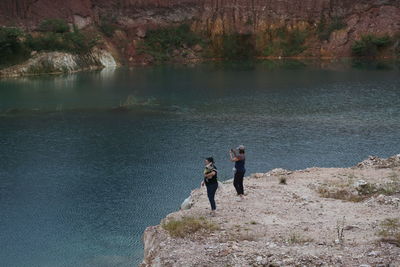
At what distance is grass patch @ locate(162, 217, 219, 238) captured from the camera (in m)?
17.5

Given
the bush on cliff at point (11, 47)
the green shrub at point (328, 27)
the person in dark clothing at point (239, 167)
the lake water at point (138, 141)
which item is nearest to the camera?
the person in dark clothing at point (239, 167)

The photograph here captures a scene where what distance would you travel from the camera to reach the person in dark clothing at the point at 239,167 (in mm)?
20109

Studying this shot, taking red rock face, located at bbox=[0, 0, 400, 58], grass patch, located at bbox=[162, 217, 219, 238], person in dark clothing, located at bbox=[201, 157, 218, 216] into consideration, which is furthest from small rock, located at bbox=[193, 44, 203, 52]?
grass patch, located at bbox=[162, 217, 219, 238]

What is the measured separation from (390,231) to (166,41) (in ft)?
282

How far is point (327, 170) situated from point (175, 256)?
45.2 feet

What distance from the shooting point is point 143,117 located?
1871 inches

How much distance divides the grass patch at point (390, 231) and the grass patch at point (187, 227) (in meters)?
5.18

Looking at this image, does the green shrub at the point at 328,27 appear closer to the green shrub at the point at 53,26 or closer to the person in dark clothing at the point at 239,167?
the green shrub at the point at 53,26

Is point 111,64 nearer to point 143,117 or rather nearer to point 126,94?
point 126,94

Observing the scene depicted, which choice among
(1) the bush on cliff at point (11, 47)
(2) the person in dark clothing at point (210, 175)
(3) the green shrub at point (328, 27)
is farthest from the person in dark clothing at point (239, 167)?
(3) the green shrub at point (328, 27)

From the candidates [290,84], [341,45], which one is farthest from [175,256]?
[341,45]

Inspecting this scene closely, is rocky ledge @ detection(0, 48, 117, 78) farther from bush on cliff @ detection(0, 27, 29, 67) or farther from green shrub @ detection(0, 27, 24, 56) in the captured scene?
green shrub @ detection(0, 27, 24, 56)

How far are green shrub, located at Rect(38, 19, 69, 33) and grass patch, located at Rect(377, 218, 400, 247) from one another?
75829 mm

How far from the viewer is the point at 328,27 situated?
99.9m
